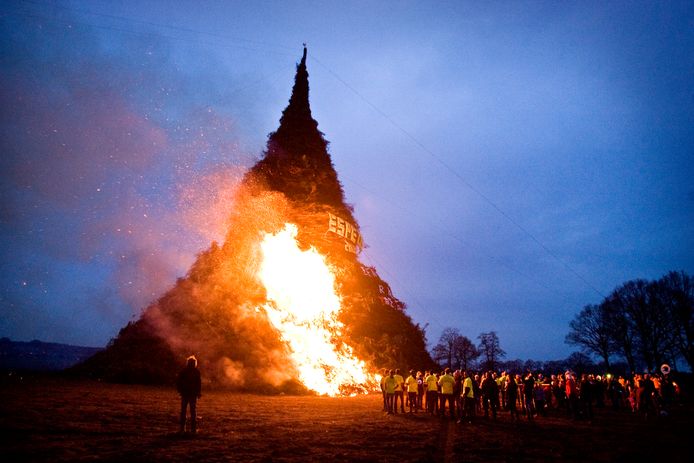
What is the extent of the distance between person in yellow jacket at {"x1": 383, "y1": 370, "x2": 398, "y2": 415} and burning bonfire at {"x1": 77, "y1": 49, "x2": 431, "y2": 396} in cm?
925

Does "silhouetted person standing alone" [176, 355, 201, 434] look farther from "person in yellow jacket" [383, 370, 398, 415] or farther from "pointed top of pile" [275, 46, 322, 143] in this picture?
"pointed top of pile" [275, 46, 322, 143]

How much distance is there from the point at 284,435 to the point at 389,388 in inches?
296

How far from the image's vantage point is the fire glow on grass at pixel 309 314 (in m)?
28.5

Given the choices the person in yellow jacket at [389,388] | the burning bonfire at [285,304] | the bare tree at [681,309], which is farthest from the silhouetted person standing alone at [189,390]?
the bare tree at [681,309]

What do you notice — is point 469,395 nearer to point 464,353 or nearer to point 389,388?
point 389,388

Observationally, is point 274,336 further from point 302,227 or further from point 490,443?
point 490,443

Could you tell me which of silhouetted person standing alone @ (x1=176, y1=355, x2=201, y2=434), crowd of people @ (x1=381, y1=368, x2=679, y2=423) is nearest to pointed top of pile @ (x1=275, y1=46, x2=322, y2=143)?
crowd of people @ (x1=381, y1=368, x2=679, y2=423)

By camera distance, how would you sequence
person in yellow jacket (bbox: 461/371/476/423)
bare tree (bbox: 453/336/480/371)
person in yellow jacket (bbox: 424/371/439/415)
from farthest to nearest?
bare tree (bbox: 453/336/480/371)
person in yellow jacket (bbox: 424/371/439/415)
person in yellow jacket (bbox: 461/371/476/423)

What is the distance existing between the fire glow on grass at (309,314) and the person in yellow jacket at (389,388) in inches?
372

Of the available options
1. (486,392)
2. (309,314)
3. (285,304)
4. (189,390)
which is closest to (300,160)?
(285,304)

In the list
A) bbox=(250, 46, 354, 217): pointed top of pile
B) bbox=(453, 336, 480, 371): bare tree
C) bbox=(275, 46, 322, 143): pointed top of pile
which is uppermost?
bbox=(275, 46, 322, 143): pointed top of pile

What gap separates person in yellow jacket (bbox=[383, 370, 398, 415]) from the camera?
17906 millimetres

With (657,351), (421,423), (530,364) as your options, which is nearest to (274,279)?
(421,423)

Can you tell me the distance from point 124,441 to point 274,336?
1910cm
